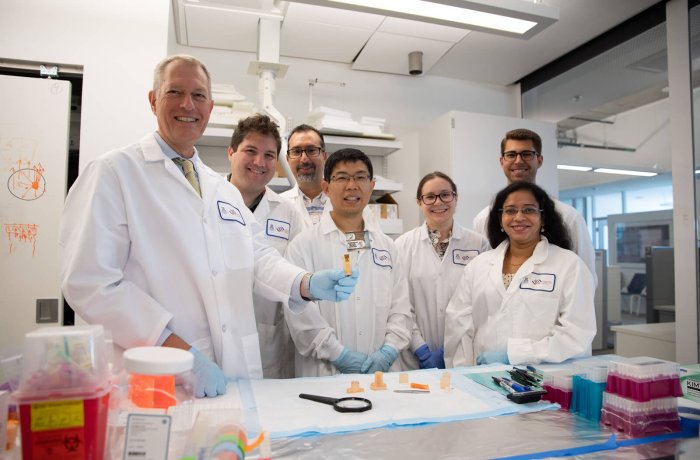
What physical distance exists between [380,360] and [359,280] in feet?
1.15

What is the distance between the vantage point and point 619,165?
487 centimetres

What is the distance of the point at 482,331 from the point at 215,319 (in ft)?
3.60

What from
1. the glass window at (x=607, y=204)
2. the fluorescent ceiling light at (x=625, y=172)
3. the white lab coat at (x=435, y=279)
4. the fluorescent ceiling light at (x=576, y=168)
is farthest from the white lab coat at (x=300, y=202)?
the fluorescent ceiling light at (x=576, y=168)

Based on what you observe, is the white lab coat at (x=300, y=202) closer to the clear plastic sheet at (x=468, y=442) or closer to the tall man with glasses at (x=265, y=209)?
the tall man with glasses at (x=265, y=209)

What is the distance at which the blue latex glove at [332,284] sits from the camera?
1426 millimetres

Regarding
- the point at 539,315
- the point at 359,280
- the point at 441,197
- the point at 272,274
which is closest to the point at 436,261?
the point at 441,197

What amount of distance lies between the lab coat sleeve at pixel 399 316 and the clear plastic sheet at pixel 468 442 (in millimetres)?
813

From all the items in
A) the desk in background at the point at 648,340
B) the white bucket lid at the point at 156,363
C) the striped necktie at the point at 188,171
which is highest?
the striped necktie at the point at 188,171

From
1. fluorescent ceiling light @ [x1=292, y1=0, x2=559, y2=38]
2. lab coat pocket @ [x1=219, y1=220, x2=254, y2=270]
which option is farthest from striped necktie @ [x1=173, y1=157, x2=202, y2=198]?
fluorescent ceiling light @ [x1=292, y1=0, x2=559, y2=38]

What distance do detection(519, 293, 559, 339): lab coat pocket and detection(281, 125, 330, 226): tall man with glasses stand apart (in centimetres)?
118

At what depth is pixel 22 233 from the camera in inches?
89.5

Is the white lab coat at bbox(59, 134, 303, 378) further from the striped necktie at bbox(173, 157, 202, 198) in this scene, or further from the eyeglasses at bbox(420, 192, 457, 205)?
the eyeglasses at bbox(420, 192, 457, 205)

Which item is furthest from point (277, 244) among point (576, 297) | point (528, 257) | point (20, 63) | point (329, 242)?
point (20, 63)

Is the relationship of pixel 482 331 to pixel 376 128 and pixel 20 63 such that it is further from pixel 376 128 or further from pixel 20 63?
pixel 20 63
